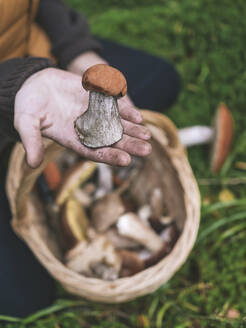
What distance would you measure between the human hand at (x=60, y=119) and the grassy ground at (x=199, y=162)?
0.60 m

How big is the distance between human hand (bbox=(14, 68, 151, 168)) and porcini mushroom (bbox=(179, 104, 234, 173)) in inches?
31.1

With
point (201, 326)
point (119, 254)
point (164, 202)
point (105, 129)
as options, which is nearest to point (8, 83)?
point (105, 129)

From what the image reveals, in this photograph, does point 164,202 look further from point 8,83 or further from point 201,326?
point 8,83

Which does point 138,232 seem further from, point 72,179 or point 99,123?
point 99,123

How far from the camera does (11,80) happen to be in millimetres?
976

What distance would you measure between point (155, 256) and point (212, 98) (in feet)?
3.81

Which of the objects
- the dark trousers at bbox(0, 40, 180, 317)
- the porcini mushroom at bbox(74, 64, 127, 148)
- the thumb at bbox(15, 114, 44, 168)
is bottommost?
the dark trousers at bbox(0, 40, 180, 317)

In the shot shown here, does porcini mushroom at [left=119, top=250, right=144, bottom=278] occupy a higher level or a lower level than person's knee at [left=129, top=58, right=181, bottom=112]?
lower

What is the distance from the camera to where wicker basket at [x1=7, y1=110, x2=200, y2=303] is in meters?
1.15

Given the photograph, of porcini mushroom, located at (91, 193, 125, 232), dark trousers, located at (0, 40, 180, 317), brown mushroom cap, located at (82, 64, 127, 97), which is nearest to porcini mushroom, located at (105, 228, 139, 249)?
porcini mushroom, located at (91, 193, 125, 232)

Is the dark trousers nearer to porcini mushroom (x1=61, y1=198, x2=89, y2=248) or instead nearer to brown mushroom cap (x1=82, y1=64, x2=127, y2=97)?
porcini mushroom (x1=61, y1=198, x2=89, y2=248)

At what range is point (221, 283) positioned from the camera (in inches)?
57.7

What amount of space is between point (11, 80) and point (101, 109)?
0.31 metres

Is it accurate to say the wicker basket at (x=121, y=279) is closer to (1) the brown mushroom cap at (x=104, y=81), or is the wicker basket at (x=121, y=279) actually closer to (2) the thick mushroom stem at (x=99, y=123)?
(2) the thick mushroom stem at (x=99, y=123)
